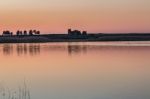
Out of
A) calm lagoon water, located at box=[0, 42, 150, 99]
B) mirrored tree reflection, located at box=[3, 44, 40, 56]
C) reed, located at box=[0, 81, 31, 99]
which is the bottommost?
mirrored tree reflection, located at box=[3, 44, 40, 56]

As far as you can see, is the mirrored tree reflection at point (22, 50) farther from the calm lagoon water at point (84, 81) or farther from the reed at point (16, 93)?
the reed at point (16, 93)

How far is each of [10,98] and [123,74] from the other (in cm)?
711

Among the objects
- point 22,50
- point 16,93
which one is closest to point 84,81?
point 16,93

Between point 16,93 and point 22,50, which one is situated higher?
point 16,93

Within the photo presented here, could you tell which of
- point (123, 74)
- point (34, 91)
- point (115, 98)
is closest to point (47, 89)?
point (34, 91)

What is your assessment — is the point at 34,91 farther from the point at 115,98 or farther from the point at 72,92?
the point at 115,98

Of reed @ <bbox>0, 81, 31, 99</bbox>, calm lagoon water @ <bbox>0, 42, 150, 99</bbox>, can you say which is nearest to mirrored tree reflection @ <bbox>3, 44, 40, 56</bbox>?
calm lagoon water @ <bbox>0, 42, 150, 99</bbox>

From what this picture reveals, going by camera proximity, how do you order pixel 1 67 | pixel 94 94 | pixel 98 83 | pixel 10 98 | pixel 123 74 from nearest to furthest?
pixel 10 98 < pixel 94 94 < pixel 98 83 < pixel 123 74 < pixel 1 67

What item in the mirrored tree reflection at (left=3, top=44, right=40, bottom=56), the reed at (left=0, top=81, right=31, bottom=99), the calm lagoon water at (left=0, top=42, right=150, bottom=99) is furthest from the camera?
the mirrored tree reflection at (left=3, top=44, right=40, bottom=56)

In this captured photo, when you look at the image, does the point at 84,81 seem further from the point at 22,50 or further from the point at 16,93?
the point at 22,50

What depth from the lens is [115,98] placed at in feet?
42.3

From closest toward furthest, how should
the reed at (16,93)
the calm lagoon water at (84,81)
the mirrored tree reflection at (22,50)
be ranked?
the reed at (16,93) < the calm lagoon water at (84,81) < the mirrored tree reflection at (22,50)

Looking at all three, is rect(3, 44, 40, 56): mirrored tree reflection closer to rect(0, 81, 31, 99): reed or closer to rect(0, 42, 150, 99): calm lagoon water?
rect(0, 42, 150, 99): calm lagoon water

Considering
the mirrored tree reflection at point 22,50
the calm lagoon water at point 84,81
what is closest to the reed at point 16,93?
the calm lagoon water at point 84,81
